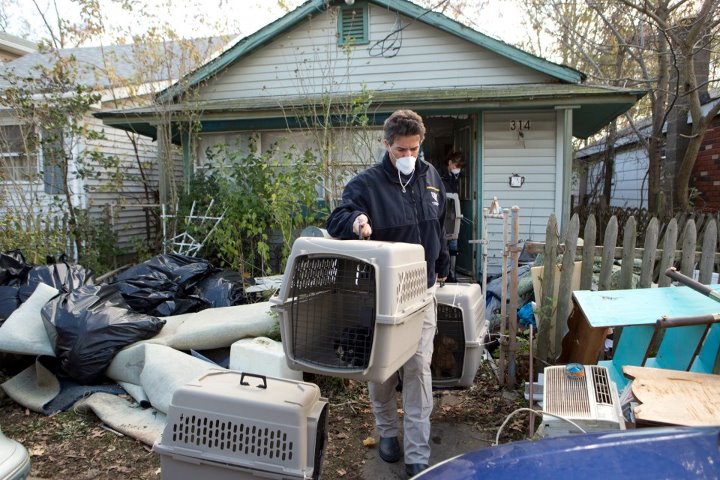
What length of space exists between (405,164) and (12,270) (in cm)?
402

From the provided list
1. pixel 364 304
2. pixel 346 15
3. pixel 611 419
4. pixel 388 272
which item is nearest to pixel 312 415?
pixel 364 304

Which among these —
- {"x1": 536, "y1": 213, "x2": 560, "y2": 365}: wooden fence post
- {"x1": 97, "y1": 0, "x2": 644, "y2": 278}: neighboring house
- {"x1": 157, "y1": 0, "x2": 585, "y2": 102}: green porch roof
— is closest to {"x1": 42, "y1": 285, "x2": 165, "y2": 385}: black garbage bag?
{"x1": 536, "y1": 213, "x2": 560, "y2": 365}: wooden fence post

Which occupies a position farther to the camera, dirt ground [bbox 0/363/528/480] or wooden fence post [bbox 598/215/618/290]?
wooden fence post [bbox 598/215/618/290]

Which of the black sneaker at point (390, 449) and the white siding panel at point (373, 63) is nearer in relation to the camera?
the black sneaker at point (390, 449)

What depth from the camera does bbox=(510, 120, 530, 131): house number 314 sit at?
7.89 m

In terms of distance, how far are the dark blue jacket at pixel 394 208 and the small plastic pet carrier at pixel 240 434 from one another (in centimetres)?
94

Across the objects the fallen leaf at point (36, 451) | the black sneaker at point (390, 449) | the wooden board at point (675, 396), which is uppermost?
the wooden board at point (675, 396)

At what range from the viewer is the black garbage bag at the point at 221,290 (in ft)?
17.7

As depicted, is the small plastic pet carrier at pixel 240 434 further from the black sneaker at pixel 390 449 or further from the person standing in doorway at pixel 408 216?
the black sneaker at pixel 390 449

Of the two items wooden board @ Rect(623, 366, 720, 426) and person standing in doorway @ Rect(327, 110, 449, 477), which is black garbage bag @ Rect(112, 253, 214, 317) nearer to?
person standing in doorway @ Rect(327, 110, 449, 477)

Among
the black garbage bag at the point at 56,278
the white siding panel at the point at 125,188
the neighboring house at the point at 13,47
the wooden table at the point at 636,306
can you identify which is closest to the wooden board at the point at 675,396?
the wooden table at the point at 636,306

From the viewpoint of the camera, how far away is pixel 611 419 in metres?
2.11

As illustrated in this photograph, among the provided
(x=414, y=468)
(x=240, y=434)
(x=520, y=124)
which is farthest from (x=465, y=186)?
(x=240, y=434)

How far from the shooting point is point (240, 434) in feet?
6.48
